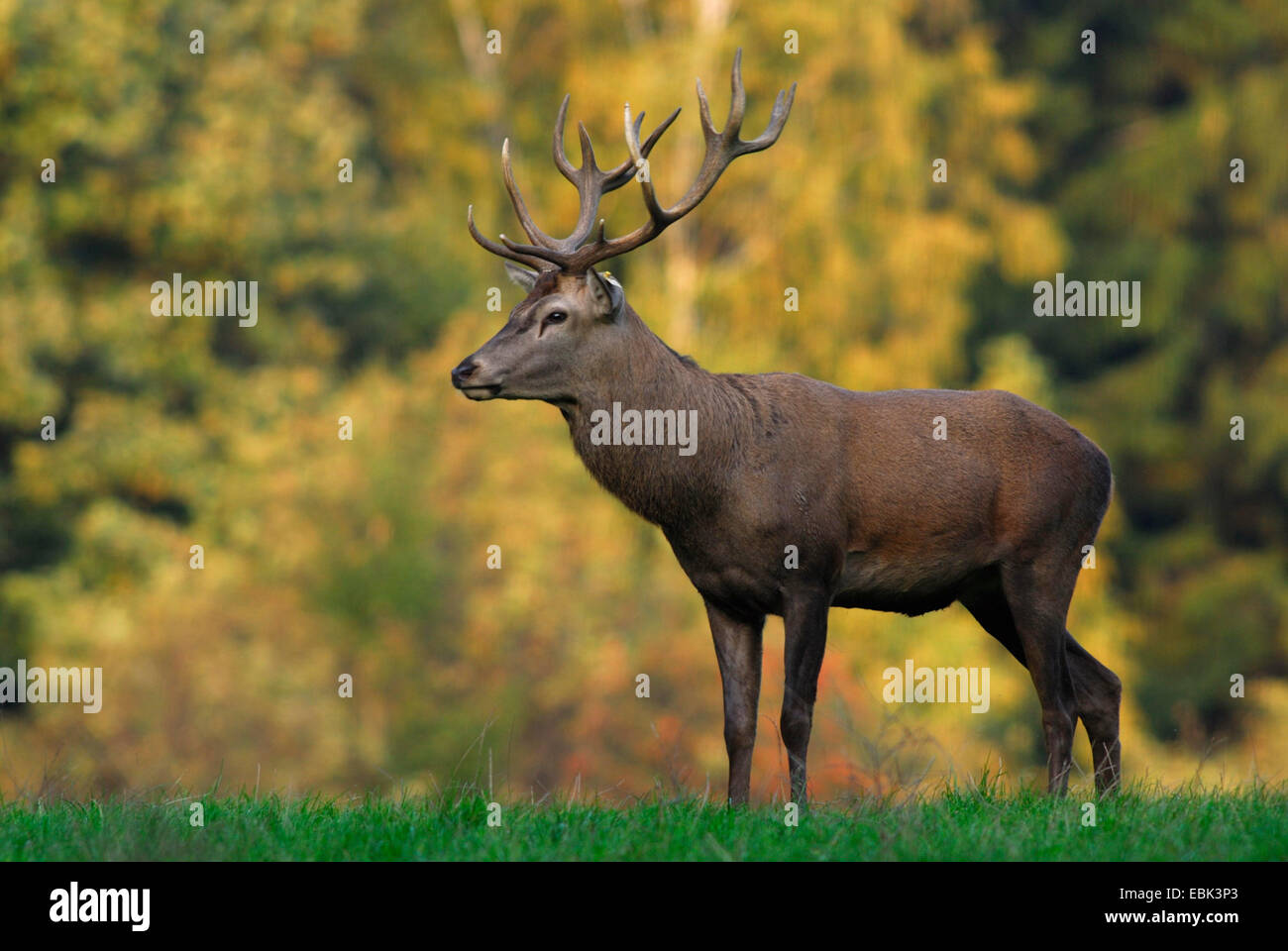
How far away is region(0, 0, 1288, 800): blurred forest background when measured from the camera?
23.1m

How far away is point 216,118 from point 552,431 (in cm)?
651

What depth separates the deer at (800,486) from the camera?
7680 mm

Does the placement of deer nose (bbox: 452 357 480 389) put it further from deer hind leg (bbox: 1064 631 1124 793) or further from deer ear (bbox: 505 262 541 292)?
deer hind leg (bbox: 1064 631 1124 793)

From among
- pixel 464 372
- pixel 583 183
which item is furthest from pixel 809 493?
pixel 583 183

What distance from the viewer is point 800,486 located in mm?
7762

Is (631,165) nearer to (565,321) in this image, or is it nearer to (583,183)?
(583,183)

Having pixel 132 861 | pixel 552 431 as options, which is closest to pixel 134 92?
pixel 552 431

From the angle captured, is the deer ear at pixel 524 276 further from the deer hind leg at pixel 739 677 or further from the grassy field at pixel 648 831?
the grassy field at pixel 648 831

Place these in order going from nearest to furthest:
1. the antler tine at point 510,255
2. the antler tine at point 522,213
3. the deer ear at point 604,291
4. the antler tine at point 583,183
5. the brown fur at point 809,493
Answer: the brown fur at point 809,493, the deer ear at point 604,291, the antler tine at point 510,255, the antler tine at point 583,183, the antler tine at point 522,213

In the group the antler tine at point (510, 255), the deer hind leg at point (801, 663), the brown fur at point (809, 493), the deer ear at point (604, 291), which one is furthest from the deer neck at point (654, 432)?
the deer hind leg at point (801, 663)

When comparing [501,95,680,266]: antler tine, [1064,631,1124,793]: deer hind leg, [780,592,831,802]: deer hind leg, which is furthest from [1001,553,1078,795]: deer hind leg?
[501,95,680,266]: antler tine

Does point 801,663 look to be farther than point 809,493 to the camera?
No

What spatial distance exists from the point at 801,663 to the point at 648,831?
5.63ft
